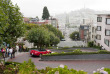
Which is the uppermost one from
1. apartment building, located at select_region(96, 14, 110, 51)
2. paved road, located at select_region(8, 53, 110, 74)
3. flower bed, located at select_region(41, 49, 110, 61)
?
apartment building, located at select_region(96, 14, 110, 51)

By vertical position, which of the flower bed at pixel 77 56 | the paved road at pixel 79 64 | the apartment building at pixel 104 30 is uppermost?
the apartment building at pixel 104 30

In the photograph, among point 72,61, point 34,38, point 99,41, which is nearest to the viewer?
point 72,61

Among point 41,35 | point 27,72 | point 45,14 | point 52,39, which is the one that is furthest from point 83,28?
point 27,72

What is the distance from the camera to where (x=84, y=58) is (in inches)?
936

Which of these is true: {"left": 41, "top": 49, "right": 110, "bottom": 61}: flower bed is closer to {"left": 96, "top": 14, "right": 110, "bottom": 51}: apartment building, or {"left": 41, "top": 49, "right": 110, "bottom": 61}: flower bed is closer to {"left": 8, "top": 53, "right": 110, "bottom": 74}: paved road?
{"left": 8, "top": 53, "right": 110, "bottom": 74}: paved road

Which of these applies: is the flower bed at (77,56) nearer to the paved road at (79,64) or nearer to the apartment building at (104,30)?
the paved road at (79,64)

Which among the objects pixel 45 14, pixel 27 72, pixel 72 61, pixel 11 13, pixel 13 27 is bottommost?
pixel 72 61

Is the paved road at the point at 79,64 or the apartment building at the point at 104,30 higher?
the apartment building at the point at 104,30

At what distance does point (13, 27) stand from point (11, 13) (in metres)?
1.54

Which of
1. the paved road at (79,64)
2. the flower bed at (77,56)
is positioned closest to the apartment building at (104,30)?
the flower bed at (77,56)

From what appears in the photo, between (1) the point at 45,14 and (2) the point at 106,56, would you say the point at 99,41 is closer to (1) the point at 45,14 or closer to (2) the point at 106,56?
(2) the point at 106,56

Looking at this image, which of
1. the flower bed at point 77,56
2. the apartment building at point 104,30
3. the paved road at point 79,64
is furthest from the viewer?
the apartment building at point 104,30

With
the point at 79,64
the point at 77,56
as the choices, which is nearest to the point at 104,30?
the point at 77,56

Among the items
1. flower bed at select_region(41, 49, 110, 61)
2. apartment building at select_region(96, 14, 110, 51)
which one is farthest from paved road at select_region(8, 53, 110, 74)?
apartment building at select_region(96, 14, 110, 51)
